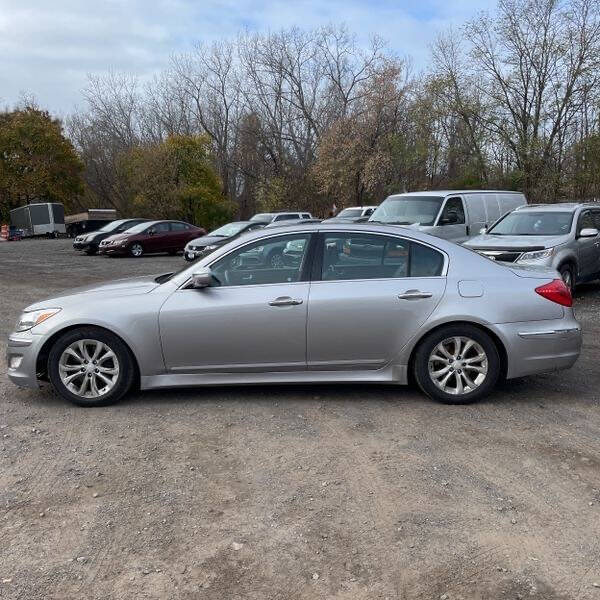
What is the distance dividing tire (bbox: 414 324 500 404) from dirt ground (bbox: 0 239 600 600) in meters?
0.14

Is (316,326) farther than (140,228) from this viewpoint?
No

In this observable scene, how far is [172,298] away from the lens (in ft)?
17.8

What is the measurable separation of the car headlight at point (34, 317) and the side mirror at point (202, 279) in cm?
119

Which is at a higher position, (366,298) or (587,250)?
(366,298)

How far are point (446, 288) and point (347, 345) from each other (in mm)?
943

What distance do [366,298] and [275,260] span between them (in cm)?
85

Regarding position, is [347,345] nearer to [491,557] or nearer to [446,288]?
[446,288]

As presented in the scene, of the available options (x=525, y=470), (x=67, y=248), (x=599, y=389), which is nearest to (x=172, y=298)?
(x=525, y=470)

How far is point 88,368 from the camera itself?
5449 millimetres

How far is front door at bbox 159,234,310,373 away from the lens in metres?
5.34

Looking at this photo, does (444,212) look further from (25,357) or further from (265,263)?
(25,357)

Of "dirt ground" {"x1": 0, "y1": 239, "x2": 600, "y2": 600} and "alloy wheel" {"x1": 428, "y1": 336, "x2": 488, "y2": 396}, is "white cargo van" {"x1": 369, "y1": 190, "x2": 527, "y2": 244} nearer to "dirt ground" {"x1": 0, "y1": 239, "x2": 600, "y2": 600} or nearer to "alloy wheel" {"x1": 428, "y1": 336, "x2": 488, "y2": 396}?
"dirt ground" {"x1": 0, "y1": 239, "x2": 600, "y2": 600}

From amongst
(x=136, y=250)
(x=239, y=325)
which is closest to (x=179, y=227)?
(x=136, y=250)

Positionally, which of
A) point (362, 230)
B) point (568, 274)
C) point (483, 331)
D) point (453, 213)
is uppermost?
point (362, 230)
